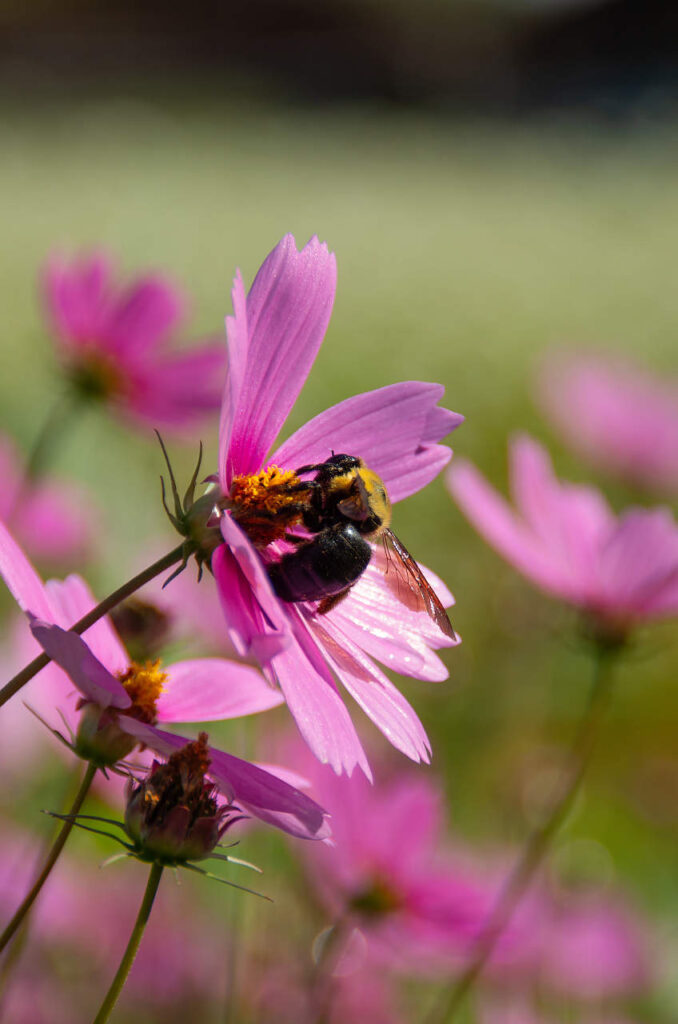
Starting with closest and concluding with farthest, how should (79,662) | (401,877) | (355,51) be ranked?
1. (79,662)
2. (401,877)
3. (355,51)

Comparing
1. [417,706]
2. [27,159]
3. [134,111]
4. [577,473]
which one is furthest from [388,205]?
[417,706]

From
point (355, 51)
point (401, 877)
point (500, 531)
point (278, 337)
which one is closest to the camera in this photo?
point (278, 337)

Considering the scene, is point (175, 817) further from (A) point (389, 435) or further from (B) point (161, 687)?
(A) point (389, 435)

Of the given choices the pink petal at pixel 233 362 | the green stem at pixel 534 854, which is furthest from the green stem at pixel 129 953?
→ the green stem at pixel 534 854

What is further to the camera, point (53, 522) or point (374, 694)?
point (53, 522)

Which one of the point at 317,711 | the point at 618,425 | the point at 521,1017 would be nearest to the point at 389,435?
the point at 317,711

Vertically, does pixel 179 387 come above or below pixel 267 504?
above

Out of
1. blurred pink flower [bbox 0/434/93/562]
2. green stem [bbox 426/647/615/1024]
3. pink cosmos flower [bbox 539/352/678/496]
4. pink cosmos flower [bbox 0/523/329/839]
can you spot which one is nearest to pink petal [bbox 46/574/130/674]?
pink cosmos flower [bbox 0/523/329/839]
